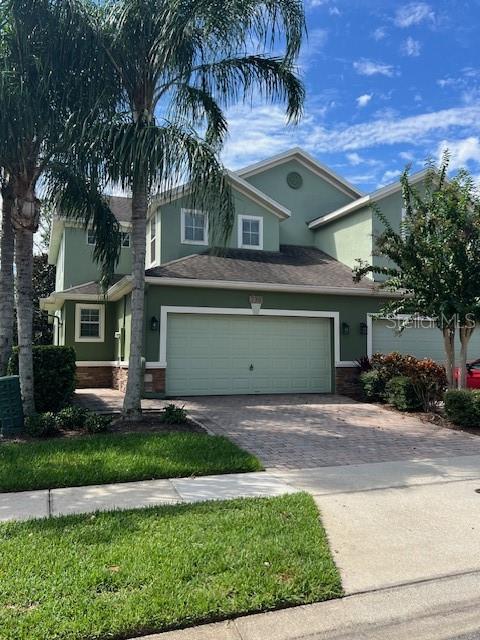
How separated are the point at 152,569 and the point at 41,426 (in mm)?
5404

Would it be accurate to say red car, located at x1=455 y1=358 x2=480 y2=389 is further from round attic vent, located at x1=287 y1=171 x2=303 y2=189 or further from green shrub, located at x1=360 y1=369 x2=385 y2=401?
round attic vent, located at x1=287 y1=171 x2=303 y2=189

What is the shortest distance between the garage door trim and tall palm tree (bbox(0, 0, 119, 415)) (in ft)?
14.6

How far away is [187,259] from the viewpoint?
15.4 meters

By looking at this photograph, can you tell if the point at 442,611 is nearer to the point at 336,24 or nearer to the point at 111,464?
the point at 111,464

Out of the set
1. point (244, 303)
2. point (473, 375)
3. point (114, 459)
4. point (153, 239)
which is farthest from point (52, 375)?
point (473, 375)

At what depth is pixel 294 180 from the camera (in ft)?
66.3

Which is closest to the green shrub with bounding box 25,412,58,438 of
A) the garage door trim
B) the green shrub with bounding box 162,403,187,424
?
the green shrub with bounding box 162,403,187,424

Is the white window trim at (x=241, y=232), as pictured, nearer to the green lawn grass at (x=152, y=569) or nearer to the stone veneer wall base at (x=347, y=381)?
the stone veneer wall base at (x=347, y=381)

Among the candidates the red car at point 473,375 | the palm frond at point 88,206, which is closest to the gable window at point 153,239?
the palm frond at point 88,206

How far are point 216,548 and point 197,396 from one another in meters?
9.81

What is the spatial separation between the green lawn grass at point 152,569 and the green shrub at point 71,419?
4.28 m

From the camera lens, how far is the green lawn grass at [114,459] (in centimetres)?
621

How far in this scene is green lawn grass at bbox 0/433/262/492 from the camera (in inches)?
245

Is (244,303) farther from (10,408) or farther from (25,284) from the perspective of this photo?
(10,408)
